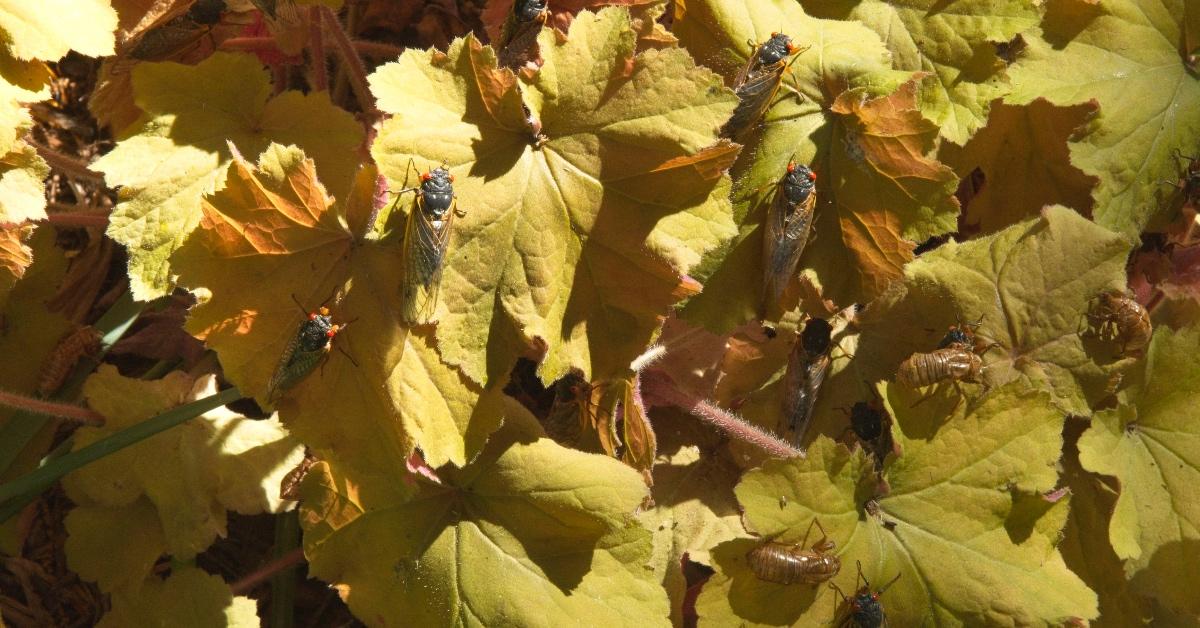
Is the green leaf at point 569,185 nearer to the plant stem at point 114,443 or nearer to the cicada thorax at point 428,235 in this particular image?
the cicada thorax at point 428,235

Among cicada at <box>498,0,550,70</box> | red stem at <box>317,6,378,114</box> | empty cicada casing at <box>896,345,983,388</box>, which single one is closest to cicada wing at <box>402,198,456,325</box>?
cicada at <box>498,0,550,70</box>

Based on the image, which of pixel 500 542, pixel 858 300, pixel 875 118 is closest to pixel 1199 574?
pixel 858 300

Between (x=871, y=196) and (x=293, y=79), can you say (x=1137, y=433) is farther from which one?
(x=293, y=79)

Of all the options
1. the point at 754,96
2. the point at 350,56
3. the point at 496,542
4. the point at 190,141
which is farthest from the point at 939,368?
the point at 190,141

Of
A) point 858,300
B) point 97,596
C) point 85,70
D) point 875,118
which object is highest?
point 875,118

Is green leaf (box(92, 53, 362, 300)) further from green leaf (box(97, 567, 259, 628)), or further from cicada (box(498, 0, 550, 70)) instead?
green leaf (box(97, 567, 259, 628))

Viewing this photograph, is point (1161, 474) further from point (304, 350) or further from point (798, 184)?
point (304, 350)
